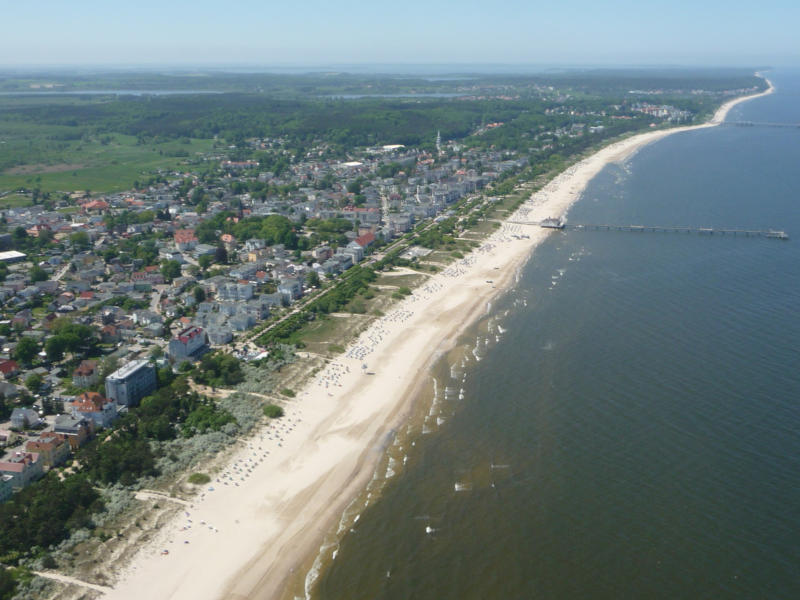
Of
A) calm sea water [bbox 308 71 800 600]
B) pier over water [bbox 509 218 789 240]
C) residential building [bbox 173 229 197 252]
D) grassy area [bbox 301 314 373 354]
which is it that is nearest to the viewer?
calm sea water [bbox 308 71 800 600]

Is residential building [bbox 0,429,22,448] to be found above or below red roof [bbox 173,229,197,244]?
below

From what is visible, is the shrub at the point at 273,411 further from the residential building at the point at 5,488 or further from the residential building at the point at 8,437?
the residential building at the point at 8,437

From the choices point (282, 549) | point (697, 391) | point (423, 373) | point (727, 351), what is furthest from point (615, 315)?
point (282, 549)

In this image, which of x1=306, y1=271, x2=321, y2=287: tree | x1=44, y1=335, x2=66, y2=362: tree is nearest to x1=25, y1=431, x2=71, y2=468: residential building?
x1=44, y1=335, x2=66, y2=362: tree

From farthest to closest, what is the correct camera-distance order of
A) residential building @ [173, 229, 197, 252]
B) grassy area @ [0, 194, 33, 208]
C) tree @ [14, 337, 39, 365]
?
grassy area @ [0, 194, 33, 208]
residential building @ [173, 229, 197, 252]
tree @ [14, 337, 39, 365]

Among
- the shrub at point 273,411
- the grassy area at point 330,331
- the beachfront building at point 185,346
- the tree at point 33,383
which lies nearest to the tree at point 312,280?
the grassy area at point 330,331

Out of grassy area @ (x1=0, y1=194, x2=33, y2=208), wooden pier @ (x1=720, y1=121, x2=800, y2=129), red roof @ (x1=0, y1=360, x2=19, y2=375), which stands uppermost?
wooden pier @ (x1=720, y1=121, x2=800, y2=129)

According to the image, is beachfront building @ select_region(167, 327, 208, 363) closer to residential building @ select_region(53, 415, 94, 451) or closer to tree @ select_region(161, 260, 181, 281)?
residential building @ select_region(53, 415, 94, 451)

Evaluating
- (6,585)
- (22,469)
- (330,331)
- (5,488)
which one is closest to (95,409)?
(22,469)
